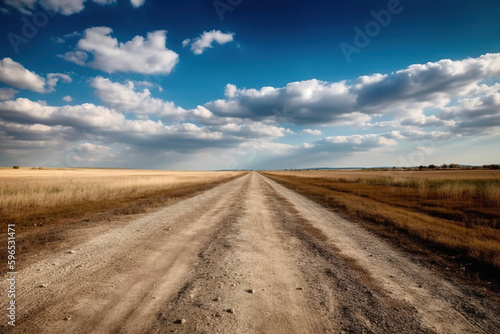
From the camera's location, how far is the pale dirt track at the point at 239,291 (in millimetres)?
3197

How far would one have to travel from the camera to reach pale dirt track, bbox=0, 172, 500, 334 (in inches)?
126

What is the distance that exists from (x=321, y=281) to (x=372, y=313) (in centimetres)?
119

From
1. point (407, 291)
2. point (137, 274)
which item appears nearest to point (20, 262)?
point (137, 274)

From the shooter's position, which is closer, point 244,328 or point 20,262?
point 244,328

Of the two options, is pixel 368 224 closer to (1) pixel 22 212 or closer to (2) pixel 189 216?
(2) pixel 189 216

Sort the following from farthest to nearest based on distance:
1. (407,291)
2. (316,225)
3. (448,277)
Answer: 1. (316,225)
2. (448,277)
3. (407,291)

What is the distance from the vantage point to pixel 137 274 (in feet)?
15.5

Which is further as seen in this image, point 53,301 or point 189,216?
point 189,216

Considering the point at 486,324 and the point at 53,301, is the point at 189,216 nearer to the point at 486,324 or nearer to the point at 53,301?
the point at 53,301

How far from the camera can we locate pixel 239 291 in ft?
13.5

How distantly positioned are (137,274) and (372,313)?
435 centimetres

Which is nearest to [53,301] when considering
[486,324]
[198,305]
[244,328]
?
[198,305]

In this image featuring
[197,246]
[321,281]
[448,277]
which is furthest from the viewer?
[197,246]

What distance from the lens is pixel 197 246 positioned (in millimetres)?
6637
